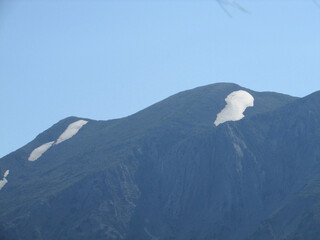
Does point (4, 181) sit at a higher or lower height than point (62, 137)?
lower

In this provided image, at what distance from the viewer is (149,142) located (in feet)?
484

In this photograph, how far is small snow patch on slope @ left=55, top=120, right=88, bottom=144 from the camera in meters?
173

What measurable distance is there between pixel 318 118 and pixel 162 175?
113 feet

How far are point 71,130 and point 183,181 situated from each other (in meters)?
50.1

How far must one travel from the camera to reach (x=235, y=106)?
15988cm

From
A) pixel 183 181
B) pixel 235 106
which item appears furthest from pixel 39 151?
pixel 235 106

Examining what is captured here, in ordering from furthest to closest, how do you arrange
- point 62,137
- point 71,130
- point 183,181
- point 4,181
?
point 71,130 → point 62,137 → point 4,181 → point 183,181

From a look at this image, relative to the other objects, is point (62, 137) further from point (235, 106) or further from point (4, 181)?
point (235, 106)

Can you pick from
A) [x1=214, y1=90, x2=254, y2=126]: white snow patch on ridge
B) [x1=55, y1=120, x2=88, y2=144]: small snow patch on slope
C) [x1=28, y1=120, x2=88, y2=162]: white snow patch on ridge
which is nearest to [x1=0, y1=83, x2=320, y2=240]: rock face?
[x1=214, y1=90, x2=254, y2=126]: white snow patch on ridge

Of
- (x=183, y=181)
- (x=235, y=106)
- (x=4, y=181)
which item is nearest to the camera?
(x=183, y=181)

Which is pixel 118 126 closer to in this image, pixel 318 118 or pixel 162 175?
pixel 162 175

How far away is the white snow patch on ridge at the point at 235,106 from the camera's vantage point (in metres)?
153

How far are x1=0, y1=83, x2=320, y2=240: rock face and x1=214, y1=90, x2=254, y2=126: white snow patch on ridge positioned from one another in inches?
67.0

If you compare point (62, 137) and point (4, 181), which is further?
point (62, 137)
